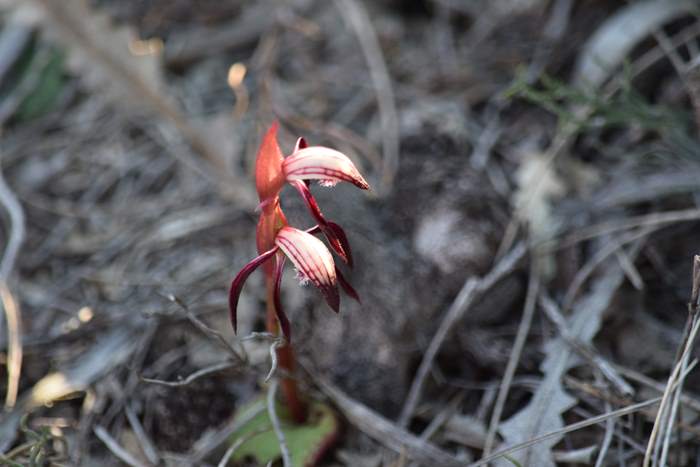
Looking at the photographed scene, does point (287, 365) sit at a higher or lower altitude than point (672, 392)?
higher

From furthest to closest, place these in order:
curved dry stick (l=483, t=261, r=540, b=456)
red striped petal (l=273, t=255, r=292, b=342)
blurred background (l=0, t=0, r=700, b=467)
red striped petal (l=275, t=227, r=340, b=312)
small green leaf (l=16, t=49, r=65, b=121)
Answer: small green leaf (l=16, t=49, r=65, b=121), blurred background (l=0, t=0, r=700, b=467), curved dry stick (l=483, t=261, r=540, b=456), red striped petal (l=273, t=255, r=292, b=342), red striped petal (l=275, t=227, r=340, b=312)

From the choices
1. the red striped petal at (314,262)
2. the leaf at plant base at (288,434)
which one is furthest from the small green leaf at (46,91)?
the red striped petal at (314,262)

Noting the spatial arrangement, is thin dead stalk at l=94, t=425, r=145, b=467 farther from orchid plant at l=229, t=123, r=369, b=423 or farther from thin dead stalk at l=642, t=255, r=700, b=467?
thin dead stalk at l=642, t=255, r=700, b=467

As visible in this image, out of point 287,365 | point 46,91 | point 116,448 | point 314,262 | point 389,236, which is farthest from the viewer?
point 46,91

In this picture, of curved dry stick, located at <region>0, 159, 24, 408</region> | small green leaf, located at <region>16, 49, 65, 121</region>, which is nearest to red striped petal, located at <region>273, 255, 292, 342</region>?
curved dry stick, located at <region>0, 159, 24, 408</region>

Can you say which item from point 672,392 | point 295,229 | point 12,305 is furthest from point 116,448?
point 672,392

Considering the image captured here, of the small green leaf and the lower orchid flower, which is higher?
the small green leaf

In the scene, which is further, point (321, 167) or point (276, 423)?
point (276, 423)

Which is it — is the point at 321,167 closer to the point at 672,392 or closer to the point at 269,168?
the point at 269,168
